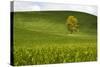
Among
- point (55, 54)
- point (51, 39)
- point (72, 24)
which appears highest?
point (72, 24)

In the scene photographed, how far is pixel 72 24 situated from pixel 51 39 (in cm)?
33

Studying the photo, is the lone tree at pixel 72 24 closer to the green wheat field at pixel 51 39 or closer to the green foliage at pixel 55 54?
the green wheat field at pixel 51 39

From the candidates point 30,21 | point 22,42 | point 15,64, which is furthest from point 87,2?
point 15,64

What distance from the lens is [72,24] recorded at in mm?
2291

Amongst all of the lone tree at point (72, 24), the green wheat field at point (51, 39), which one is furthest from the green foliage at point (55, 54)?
the lone tree at point (72, 24)

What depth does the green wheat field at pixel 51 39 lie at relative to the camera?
2094 mm

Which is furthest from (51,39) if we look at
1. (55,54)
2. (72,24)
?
(72,24)

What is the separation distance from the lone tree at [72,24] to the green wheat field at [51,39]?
0.04 meters

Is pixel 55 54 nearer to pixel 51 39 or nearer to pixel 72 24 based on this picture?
pixel 51 39

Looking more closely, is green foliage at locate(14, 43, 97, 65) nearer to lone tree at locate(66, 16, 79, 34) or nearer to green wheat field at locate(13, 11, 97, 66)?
green wheat field at locate(13, 11, 97, 66)

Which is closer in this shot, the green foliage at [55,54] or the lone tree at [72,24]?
the green foliage at [55,54]

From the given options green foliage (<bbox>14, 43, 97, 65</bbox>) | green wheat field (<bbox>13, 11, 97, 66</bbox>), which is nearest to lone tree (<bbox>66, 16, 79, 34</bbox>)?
green wheat field (<bbox>13, 11, 97, 66</bbox>)

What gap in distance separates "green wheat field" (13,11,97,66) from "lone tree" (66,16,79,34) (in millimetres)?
39

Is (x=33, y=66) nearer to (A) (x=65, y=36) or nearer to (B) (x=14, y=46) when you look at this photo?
(B) (x=14, y=46)
